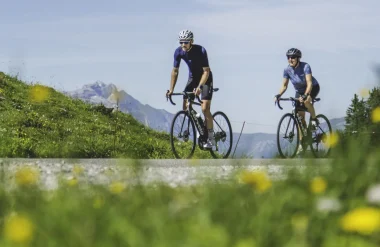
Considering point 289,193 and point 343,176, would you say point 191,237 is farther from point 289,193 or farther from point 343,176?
point 343,176

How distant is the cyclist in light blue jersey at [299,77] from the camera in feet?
46.4

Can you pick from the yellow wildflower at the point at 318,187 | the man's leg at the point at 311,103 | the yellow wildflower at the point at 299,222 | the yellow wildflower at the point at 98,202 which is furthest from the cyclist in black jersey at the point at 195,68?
the yellow wildflower at the point at 299,222

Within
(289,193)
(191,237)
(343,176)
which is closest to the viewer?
(191,237)

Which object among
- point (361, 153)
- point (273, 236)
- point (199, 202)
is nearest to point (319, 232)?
point (273, 236)

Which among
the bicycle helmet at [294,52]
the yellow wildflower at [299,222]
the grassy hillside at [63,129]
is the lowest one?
the yellow wildflower at [299,222]

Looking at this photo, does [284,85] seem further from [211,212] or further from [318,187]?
[211,212]

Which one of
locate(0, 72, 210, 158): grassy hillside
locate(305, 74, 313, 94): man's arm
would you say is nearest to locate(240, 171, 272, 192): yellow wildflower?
locate(305, 74, 313, 94): man's arm

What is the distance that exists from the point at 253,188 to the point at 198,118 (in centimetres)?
913

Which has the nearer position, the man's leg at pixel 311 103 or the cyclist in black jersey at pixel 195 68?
the cyclist in black jersey at pixel 195 68

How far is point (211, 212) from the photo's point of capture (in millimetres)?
4539

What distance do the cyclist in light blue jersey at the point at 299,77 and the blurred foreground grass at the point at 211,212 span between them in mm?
8321

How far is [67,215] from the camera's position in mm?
4496

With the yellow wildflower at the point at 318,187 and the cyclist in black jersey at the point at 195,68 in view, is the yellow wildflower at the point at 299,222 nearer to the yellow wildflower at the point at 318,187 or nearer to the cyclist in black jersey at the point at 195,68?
the yellow wildflower at the point at 318,187

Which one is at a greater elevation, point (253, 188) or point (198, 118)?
point (198, 118)
